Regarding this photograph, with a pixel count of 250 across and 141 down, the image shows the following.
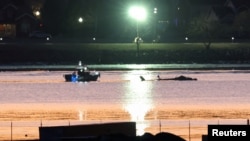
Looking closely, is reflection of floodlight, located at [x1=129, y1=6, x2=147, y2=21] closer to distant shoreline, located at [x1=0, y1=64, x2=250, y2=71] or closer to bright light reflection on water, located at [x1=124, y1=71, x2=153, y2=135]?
distant shoreline, located at [x1=0, y1=64, x2=250, y2=71]

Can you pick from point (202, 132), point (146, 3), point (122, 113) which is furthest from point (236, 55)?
point (202, 132)

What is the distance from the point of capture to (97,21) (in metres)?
90.4

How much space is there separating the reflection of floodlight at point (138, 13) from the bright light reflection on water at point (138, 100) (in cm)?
2971

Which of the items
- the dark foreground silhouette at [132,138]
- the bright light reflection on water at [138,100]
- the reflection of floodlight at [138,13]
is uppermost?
the reflection of floodlight at [138,13]

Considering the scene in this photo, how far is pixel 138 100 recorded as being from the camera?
43844 millimetres

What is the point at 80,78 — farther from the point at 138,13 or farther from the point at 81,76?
the point at 138,13

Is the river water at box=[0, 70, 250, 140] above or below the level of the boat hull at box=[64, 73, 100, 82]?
below

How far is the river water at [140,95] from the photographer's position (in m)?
34.8

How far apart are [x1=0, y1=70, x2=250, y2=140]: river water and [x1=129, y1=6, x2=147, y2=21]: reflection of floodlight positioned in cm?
2528

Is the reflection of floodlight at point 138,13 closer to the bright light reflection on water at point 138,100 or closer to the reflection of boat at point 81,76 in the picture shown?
the bright light reflection on water at point 138,100

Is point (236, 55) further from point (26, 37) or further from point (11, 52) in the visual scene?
point (26, 37)

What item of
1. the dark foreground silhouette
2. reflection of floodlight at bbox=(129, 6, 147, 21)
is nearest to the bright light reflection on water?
the dark foreground silhouette

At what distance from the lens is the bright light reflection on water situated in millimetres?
33156

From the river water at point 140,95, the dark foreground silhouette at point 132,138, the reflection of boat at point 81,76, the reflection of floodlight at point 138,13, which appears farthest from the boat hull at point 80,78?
the dark foreground silhouette at point 132,138
